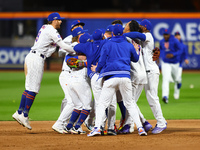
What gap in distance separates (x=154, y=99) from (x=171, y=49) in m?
6.27

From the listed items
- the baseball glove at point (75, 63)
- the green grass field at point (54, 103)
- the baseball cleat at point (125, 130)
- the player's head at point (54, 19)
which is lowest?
the green grass field at point (54, 103)

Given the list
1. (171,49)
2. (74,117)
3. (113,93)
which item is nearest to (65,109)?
(74,117)

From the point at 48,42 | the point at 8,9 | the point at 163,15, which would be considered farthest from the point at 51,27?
the point at 8,9

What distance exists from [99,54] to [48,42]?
1.28 metres

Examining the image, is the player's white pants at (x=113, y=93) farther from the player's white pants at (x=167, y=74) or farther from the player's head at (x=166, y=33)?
the player's head at (x=166, y=33)

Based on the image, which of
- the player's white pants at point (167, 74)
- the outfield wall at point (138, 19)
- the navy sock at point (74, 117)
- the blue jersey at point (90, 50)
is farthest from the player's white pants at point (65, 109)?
the outfield wall at point (138, 19)

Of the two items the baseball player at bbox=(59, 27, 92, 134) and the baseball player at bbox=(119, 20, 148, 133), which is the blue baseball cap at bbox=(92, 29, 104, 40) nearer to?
the baseball player at bbox=(59, 27, 92, 134)

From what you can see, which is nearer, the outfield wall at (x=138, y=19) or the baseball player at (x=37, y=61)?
the baseball player at (x=37, y=61)

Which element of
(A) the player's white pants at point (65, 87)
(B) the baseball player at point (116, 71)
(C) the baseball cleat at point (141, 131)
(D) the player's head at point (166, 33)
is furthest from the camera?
(D) the player's head at point (166, 33)

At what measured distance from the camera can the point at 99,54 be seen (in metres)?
8.43

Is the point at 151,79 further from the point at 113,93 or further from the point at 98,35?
the point at 98,35

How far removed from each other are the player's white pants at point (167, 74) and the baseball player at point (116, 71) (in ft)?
20.4

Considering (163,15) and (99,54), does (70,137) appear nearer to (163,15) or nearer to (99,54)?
(99,54)

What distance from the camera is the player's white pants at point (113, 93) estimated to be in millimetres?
8084
